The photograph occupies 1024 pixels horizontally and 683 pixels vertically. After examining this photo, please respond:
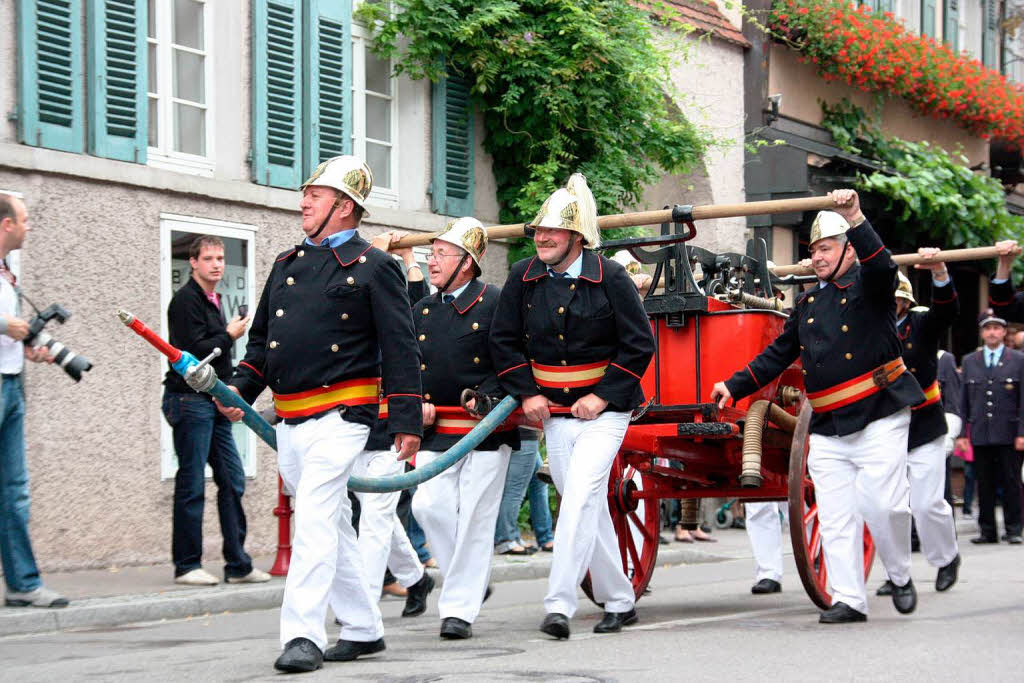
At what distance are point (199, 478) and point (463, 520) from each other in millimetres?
2835

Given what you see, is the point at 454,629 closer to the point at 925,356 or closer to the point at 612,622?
the point at 612,622

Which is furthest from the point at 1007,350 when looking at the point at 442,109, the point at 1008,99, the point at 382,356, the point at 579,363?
the point at 382,356

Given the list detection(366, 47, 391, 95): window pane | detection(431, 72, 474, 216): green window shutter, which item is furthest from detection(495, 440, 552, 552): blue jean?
detection(366, 47, 391, 95): window pane

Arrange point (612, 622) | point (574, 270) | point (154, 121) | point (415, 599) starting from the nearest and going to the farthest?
point (574, 270)
point (612, 622)
point (415, 599)
point (154, 121)

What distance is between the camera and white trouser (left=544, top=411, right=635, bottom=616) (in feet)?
24.5

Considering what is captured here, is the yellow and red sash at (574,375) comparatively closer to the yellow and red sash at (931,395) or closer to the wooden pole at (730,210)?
the wooden pole at (730,210)

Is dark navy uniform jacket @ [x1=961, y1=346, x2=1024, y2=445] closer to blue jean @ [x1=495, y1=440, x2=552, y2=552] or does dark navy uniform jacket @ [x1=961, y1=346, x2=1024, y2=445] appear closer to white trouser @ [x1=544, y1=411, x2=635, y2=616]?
blue jean @ [x1=495, y1=440, x2=552, y2=552]

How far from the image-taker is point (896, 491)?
27.7 ft

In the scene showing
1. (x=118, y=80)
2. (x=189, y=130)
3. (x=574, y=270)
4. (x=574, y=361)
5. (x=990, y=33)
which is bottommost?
(x=574, y=361)

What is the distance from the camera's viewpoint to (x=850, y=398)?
8.36 metres

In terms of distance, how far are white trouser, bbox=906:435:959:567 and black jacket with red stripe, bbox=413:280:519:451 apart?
3.28m

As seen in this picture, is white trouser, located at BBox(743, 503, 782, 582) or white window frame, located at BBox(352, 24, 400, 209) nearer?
white trouser, located at BBox(743, 503, 782, 582)

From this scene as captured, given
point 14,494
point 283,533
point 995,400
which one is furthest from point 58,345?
point 995,400

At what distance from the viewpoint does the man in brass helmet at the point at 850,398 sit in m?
8.31
